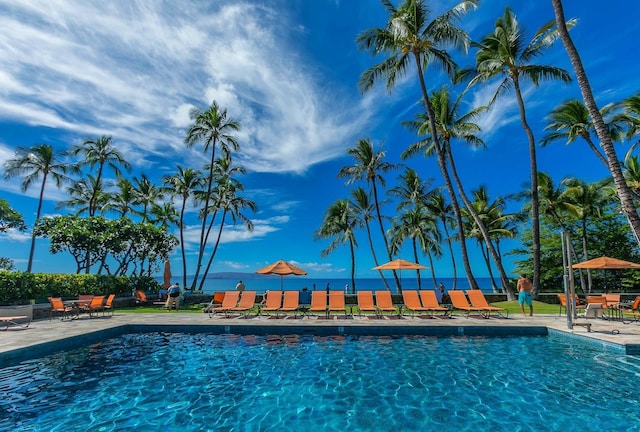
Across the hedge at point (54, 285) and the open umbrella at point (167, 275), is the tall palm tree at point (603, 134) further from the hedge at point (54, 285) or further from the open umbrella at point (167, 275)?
the open umbrella at point (167, 275)

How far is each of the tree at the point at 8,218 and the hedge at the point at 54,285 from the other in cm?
1136

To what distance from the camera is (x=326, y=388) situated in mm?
5906

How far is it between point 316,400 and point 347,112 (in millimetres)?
16487

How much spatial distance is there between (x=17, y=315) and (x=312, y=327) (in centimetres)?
916

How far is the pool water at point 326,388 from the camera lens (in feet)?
15.0

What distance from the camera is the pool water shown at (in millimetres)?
4586

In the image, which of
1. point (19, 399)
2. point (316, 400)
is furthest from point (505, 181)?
point (19, 399)

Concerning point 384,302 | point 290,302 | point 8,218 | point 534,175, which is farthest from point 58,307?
point 534,175

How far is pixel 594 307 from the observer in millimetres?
10297

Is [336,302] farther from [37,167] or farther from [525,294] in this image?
[37,167]

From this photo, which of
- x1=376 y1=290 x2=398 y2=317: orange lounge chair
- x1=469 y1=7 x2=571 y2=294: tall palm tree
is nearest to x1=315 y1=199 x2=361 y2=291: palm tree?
x1=469 y1=7 x2=571 y2=294: tall palm tree

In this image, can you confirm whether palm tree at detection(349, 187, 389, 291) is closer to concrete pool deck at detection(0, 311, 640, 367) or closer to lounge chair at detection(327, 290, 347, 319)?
lounge chair at detection(327, 290, 347, 319)

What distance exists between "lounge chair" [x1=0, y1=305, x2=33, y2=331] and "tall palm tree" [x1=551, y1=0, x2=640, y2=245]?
17840 mm

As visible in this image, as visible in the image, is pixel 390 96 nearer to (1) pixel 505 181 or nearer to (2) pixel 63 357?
(2) pixel 63 357
